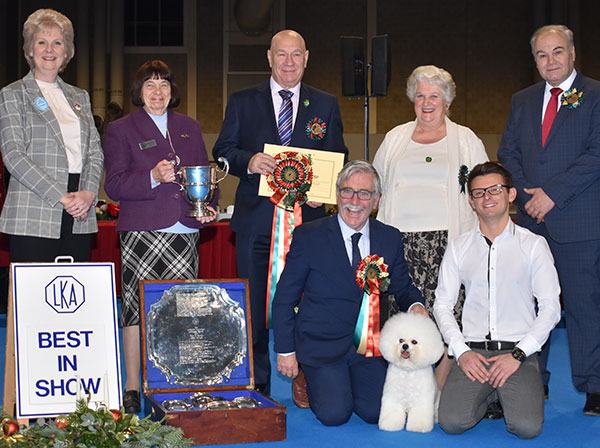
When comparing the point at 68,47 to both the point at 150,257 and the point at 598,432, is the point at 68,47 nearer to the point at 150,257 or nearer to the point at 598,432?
the point at 150,257

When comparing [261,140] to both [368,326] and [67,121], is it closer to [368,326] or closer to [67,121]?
[67,121]

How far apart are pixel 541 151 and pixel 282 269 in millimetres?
1313

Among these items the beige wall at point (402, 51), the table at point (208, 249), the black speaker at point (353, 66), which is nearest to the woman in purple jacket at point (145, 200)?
the table at point (208, 249)

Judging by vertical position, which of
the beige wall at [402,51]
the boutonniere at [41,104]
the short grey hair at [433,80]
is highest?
the beige wall at [402,51]

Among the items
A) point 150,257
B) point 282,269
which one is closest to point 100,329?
point 150,257

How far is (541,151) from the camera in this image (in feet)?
11.6

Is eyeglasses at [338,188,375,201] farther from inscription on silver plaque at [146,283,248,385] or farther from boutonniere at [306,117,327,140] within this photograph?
inscription on silver plaque at [146,283,248,385]

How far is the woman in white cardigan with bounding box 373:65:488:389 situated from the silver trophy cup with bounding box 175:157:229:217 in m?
0.86

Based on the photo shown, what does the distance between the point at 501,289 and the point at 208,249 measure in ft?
11.6

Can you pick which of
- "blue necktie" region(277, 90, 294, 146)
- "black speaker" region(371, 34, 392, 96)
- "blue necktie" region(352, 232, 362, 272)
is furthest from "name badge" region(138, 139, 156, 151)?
"black speaker" region(371, 34, 392, 96)

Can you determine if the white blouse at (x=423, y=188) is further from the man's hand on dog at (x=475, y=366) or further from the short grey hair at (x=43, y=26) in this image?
the short grey hair at (x=43, y=26)

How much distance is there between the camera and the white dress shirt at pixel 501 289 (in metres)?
3.17

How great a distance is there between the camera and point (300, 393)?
11.4 ft

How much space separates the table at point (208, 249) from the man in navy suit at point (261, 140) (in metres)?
2.75
